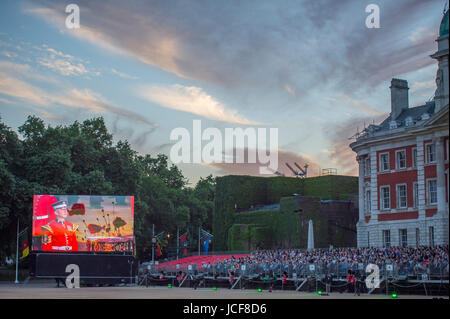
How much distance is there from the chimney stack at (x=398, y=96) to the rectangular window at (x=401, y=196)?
6.79m

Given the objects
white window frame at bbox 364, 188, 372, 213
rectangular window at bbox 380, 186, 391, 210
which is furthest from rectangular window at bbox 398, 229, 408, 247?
white window frame at bbox 364, 188, 372, 213

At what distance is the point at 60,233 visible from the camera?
54.5 m

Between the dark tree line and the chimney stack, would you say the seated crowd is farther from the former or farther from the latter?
the dark tree line

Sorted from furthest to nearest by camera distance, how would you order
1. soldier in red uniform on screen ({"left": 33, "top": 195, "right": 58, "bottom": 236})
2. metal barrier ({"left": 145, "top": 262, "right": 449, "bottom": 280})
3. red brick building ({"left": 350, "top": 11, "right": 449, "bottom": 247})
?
soldier in red uniform on screen ({"left": 33, "top": 195, "right": 58, "bottom": 236})
red brick building ({"left": 350, "top": 11, "right": 449, "bottom": 247})
metal barrier ({"left": 145, "top": 262, "right": 449, "bottom": 280})

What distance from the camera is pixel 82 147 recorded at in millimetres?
72188

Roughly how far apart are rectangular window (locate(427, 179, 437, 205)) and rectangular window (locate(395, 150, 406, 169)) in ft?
12.5

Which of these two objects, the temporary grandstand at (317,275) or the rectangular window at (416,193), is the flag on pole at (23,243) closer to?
the temporary grandstand at (317,275)

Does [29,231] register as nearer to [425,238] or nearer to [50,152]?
[50,152]

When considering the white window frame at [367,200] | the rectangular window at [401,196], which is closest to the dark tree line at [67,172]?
the white window frame at [367,200]

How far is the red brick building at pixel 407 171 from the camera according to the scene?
166ft

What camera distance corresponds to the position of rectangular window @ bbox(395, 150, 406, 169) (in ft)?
185

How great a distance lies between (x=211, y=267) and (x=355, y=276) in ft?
56.6

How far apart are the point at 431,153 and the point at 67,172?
34.4 m

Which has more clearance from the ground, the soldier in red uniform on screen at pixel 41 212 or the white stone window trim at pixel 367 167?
the white stone window trim at pixel 367 167
